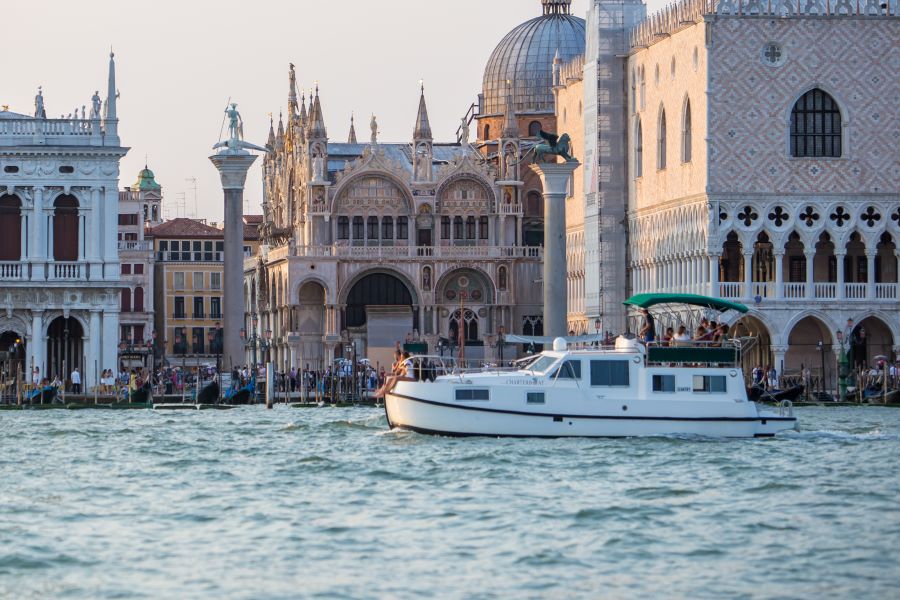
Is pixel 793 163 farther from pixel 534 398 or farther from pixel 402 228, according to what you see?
pixel 534 398

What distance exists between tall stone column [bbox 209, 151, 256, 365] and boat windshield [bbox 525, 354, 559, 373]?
74.6 feet

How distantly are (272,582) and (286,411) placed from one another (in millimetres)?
32203

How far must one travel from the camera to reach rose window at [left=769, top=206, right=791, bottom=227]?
2650 inches

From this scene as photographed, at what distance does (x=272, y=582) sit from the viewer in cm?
2561

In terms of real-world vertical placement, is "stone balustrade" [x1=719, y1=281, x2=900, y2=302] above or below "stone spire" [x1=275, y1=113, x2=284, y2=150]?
below

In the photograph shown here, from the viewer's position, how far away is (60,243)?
65.4 m

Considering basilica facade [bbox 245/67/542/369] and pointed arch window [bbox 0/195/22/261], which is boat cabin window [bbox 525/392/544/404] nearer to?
pointed arch window [bbox 0/195/22/261]

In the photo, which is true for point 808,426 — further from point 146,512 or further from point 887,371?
point 146,512

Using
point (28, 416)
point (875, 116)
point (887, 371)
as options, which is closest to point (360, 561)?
point (28, 416)

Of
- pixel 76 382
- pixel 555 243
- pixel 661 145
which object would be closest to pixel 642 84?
pixel 661 145

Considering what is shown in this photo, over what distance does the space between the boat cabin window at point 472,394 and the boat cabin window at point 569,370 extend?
1189 mm

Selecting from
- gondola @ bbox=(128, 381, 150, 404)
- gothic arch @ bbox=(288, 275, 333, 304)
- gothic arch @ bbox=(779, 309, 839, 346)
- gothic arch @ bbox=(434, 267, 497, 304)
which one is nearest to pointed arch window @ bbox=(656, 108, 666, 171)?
gothic arch @ bbox=(779, 309, 839, 346)

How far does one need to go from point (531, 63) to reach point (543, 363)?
57.4 m

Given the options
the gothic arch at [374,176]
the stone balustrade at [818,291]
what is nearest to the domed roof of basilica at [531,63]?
the gothic arch at [374,176]
